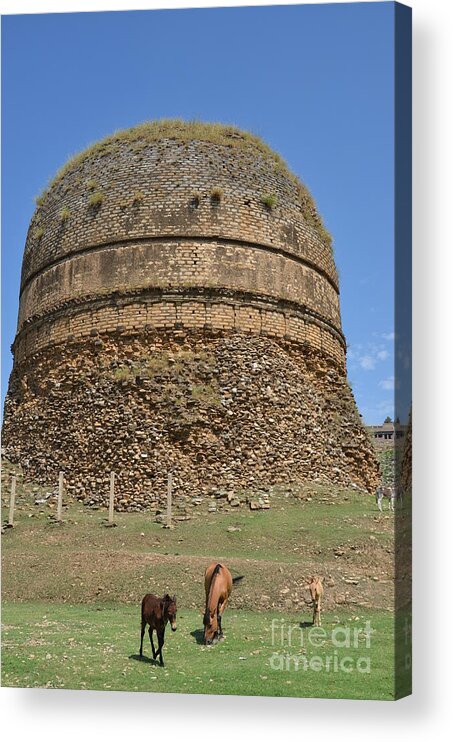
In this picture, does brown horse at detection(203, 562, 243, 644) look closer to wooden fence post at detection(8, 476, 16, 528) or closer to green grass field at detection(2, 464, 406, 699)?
green grass field at detection(2, 464, 406, 699)

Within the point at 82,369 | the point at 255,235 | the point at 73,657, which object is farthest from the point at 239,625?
the point at 255,235

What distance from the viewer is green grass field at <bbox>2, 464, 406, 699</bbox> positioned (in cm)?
1030

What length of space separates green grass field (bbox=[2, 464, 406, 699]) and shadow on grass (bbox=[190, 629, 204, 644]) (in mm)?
18

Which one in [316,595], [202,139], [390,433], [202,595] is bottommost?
[202,595]

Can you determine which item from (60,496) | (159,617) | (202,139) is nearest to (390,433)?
(159,617)

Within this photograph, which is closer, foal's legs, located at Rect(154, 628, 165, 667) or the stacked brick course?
foal's legs, located at Rect(154, 628, 165, 667)

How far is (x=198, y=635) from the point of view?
11.2 m

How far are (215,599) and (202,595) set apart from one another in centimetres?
131

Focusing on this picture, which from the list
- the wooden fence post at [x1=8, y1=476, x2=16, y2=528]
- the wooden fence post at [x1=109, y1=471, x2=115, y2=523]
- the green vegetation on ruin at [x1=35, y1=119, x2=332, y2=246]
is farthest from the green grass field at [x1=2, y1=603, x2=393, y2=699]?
the green vegetation on ruin at [x1=35, y1=119, x2=332, y2=246]

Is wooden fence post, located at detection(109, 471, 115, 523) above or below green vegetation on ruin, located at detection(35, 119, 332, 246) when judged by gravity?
below

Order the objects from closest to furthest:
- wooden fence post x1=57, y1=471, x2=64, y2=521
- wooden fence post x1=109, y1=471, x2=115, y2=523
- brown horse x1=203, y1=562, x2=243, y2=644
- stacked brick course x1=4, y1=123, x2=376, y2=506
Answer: brown horse x1=203, y1=562, x2=243, y2=644 < wooden fence post x1=109, y1=471, x2=115, y2=523 < wooden fence post x1=57, y1=471, x2=64, y2=521 < stacked brick course x1=4, y1=123, x2=376, y2=506

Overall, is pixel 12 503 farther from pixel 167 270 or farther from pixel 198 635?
pixel 198 635

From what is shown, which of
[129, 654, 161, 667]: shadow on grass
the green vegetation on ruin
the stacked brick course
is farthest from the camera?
the green vegetation on ruin

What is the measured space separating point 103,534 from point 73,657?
14.7 ft
